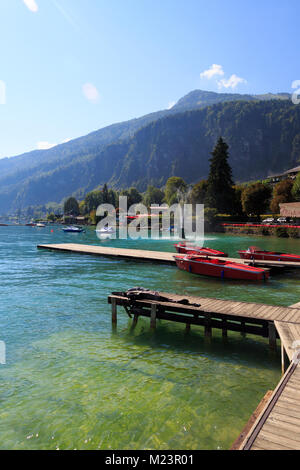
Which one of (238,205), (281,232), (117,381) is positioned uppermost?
(238,205)

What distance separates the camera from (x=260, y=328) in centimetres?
1262

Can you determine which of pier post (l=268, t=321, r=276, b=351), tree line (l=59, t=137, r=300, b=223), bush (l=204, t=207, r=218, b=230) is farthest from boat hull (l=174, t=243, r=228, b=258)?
bush (l=204, t=207, r=218, b=230)

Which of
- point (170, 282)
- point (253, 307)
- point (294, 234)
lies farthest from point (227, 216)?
point (253, 307)

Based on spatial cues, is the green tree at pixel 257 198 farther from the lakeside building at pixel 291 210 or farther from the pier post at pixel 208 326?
the pier post at pixel 208 326

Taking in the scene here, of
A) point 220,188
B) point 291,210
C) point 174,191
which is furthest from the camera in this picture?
point 174,191

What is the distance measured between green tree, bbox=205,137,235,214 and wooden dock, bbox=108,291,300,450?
95.3 m

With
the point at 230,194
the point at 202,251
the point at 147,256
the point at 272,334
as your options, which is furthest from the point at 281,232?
the point at 272,334

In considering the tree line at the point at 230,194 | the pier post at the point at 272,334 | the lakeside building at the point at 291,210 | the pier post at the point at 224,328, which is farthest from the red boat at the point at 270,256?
the tree line at the point at 230,194

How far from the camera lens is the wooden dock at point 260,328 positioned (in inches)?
226

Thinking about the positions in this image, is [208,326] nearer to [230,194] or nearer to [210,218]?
[210,218]

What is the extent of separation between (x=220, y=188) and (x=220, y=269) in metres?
86.3

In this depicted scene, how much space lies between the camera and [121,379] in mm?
10219

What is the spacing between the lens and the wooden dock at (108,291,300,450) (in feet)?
18.8
